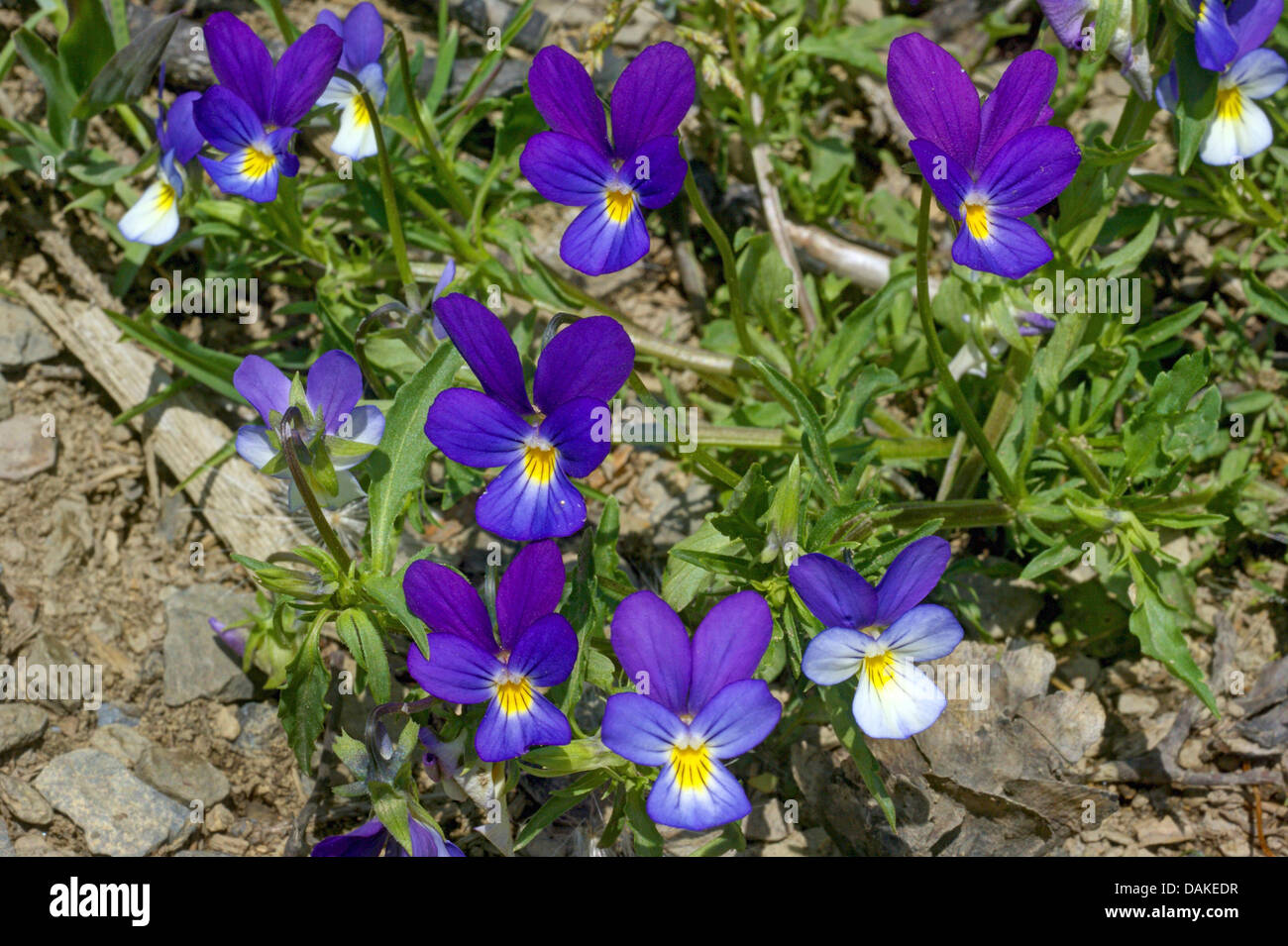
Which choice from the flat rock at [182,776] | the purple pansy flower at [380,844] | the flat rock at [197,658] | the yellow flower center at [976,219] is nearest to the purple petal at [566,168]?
the yellow flower center at [976,219]

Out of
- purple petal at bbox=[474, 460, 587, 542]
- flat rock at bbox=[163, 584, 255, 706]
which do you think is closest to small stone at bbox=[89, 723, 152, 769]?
flat rock at bbox=[163, 584, 255, 706]

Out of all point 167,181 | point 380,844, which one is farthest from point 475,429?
point 167,181

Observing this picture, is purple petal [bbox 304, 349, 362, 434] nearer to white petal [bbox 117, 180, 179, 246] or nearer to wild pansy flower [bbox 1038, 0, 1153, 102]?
white petal [bbox 117, 180, 179, 246]

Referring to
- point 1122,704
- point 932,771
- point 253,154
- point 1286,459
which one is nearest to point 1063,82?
point 1286,459

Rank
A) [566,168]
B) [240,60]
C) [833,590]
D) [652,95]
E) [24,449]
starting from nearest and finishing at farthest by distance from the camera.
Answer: [833,590], [652,95], [566,168], [240,60], [24,449]

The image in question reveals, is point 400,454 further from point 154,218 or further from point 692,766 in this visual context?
point 154,218

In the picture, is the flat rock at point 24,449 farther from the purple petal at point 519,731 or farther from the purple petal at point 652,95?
the purple petal at point 652,95

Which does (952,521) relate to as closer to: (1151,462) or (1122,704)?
(1151,462)

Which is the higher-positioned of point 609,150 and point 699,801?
point 609,150
